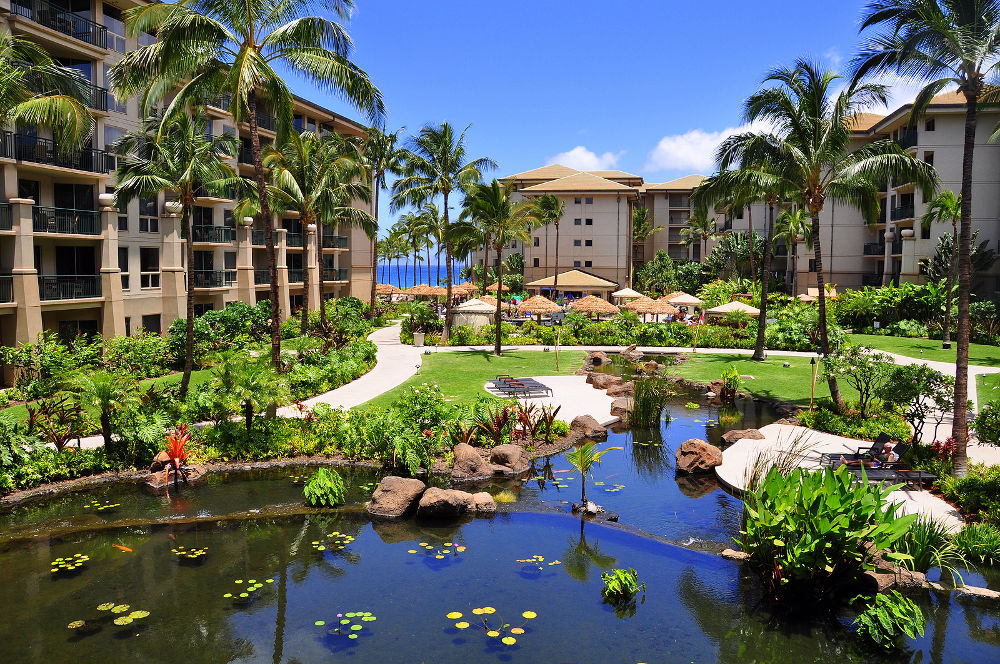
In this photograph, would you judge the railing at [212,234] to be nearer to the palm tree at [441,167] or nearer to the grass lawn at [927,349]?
the palm tree at [441,167]

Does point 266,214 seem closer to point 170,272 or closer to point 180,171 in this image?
point 180,171

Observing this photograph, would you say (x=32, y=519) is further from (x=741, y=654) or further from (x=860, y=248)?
(x=860, y=248)

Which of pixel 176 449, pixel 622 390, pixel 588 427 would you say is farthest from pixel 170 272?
pixel 588 427

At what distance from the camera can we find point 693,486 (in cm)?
1477

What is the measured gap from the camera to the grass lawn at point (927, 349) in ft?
95.8

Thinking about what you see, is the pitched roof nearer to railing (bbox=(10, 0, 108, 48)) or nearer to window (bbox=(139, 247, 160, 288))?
window (bbox=(139, 247, 160, 288))

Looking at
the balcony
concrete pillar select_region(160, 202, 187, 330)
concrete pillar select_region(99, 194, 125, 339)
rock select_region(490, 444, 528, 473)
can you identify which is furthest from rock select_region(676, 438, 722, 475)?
concrete pillar select_region(160, 202, 187, 330)

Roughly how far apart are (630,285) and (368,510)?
58757 millimetres

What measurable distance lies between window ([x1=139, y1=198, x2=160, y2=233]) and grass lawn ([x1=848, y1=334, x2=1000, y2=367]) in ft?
115

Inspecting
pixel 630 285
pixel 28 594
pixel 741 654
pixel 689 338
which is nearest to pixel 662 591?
pixel 741 654

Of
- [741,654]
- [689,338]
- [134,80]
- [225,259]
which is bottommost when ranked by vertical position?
[741,654]

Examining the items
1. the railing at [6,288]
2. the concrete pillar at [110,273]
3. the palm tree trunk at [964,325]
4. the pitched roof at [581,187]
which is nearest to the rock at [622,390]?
the palm tree trunk at [964,325]

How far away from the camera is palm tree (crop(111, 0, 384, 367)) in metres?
18.1

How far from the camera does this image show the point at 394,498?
1323 cm
